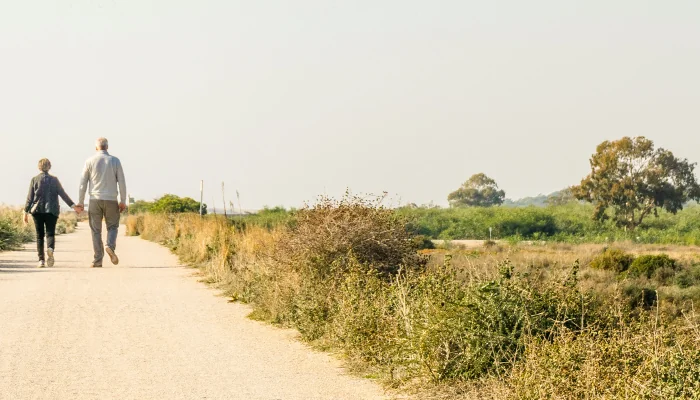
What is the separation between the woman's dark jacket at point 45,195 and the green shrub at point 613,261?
31.9 m

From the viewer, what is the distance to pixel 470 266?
9.66 meters

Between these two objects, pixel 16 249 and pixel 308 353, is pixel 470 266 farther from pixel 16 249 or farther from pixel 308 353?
pixel 16 249

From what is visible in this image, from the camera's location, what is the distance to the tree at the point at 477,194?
14212 cm

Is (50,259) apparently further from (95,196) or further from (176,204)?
(176,204)

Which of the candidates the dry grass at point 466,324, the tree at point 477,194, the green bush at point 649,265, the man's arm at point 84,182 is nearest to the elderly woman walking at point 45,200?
the man's arm at point 84,182

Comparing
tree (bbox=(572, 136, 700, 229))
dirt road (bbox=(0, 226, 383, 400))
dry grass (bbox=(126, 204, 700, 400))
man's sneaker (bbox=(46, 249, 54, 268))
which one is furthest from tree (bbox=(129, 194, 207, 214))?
dry grass (bbox=(126, 204, 700, 400))

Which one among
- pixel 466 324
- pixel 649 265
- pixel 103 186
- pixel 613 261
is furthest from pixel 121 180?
pixel 613 261

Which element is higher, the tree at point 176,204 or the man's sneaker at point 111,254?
the tree at point 176,204

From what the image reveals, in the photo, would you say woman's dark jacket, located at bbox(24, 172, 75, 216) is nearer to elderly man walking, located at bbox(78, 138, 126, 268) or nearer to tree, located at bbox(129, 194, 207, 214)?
elderly man walking, located at bbox(78, 138, 126, 268)

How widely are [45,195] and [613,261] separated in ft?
112

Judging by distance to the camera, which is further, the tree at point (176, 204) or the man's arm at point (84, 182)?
the tree at point (176, 204)

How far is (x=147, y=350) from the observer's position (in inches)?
401

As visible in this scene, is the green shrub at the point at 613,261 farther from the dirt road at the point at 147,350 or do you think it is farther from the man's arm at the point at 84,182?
the dirt road at the point at 147,350

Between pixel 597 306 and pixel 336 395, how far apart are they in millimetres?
2874
